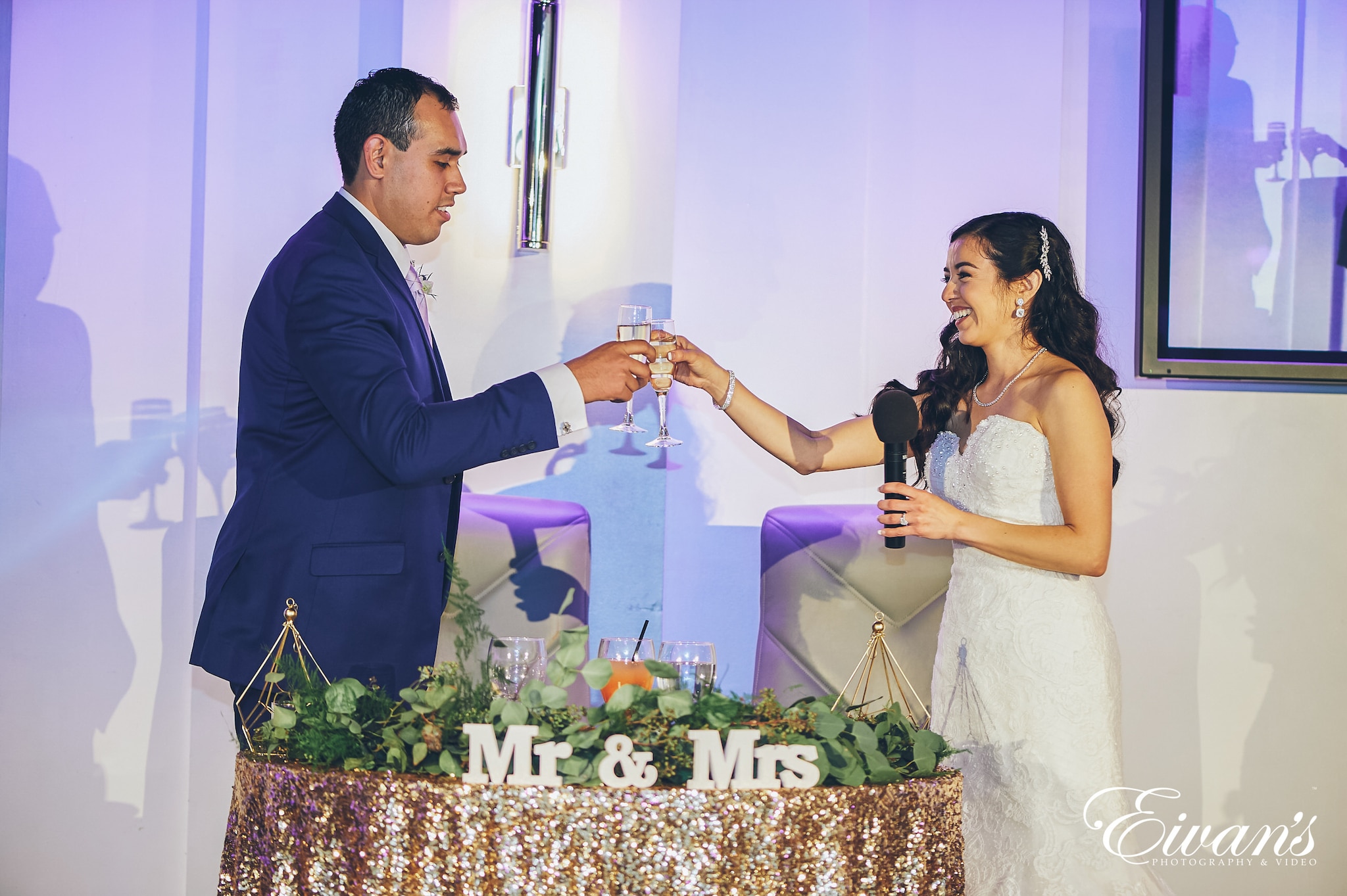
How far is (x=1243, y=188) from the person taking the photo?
3254 mm

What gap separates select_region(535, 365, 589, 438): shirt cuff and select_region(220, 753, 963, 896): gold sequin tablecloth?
88 centimetres

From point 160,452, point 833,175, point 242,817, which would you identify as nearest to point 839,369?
point 833,175

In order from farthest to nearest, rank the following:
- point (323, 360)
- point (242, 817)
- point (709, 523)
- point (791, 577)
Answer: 1. point (709, 523)
2. point (791, 577)
3. point (323, 360)
4. point (242, 817)

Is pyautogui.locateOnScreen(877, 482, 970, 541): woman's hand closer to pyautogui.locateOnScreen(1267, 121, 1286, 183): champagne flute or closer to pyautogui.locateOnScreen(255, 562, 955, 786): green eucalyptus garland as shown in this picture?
pyautogui.locateOnScreen(255, 562, 955, 786): green eucalyptus garland

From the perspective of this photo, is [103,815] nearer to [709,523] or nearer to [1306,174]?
[709,523]

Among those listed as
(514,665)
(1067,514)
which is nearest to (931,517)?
(1067,514)

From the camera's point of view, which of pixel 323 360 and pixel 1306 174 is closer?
pixel 323 360

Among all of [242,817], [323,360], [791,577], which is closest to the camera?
[242,817]

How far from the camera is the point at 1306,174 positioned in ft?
10.7

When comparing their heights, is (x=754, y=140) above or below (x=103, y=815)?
above

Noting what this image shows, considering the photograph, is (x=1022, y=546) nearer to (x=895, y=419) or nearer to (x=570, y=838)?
(x=895, y=419)

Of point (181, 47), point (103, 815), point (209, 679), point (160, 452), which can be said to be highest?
point (181, 47)

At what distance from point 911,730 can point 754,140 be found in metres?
2.11

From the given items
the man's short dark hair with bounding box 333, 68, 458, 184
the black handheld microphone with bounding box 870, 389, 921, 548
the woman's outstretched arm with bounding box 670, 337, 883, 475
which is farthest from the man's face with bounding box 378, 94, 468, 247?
the black handheld microphone with bounding box 870, 389, 921, 548
